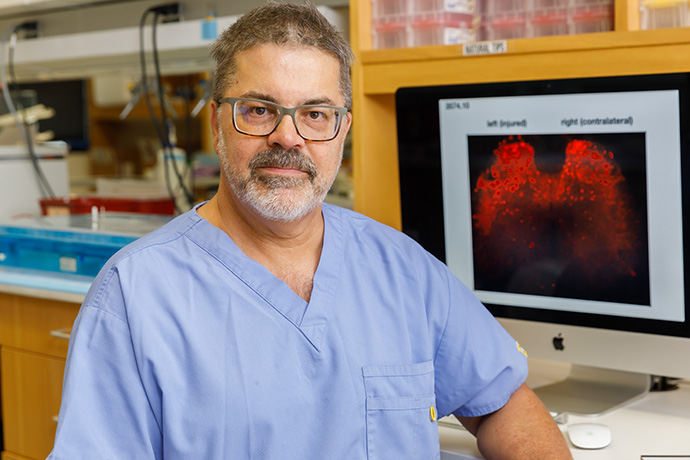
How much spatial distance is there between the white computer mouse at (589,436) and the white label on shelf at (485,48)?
0.64 meters

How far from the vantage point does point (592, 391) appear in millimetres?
1365

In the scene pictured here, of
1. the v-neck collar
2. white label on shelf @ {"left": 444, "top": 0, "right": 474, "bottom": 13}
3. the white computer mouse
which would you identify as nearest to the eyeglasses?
the v-neck collar

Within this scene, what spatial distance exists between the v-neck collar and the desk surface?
1.01 ft

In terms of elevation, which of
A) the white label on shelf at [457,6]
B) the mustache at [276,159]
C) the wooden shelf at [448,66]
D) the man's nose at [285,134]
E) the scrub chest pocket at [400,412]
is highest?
the white label on shelf at [457,6]

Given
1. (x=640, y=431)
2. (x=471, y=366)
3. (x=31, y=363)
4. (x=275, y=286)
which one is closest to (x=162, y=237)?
(x=275, y=286)

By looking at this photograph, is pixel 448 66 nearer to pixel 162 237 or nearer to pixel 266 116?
pixel 266 116

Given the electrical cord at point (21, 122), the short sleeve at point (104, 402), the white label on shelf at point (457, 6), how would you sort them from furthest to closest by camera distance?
1. the electrical cord at point (21, 122)
2. the white label on shelf at point (457, 6)
3. the short sleeve at point (104, 402)

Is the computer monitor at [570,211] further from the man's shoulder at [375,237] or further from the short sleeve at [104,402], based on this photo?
the short sleeve at [104,402]

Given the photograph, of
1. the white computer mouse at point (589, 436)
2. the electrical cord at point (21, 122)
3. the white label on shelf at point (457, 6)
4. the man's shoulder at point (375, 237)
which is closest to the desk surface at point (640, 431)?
the white computer mouse at point (589, 436)

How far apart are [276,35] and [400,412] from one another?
55 centimetres

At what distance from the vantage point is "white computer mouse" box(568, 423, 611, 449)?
1.11 meters

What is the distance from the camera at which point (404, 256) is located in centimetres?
119

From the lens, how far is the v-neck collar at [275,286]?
104cm

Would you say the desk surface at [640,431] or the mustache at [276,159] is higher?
the mustache at [276,159]
